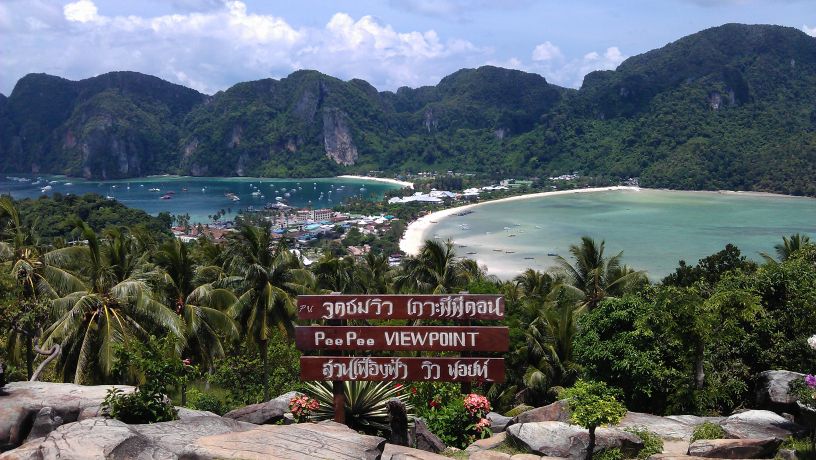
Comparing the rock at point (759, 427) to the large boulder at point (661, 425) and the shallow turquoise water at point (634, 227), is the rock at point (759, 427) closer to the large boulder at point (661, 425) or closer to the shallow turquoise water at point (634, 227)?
the large boulder at point (661, 425)

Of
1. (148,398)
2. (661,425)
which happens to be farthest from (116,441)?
(661,425)

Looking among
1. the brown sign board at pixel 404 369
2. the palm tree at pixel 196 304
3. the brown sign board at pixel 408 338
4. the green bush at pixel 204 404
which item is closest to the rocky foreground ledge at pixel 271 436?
the brown sign board at pixel 404 369

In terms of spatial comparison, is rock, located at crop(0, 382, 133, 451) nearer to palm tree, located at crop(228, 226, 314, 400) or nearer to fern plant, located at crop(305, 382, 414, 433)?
fern plant, located at crop(305, 382, 414, 433)

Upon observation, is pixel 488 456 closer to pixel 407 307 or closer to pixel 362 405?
pixel 362 405

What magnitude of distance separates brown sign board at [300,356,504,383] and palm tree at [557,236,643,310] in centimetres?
1482

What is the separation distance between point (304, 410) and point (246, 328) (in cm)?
901

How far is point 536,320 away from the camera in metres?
20.7

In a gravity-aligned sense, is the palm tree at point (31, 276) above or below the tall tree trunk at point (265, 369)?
above

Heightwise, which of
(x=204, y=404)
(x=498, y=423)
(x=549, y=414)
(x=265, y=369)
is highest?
(x=549, y=414)

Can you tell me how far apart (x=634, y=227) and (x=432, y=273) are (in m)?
84.3

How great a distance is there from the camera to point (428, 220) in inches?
4496

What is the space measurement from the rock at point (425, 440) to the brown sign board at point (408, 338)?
4.04ft

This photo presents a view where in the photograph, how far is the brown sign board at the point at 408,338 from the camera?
9617mm

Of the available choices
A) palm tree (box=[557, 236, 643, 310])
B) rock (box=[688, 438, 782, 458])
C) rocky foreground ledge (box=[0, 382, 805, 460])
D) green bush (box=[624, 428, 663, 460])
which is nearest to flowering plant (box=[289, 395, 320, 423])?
rocky foreground ledge (box=[0, 382, 805, 460])
